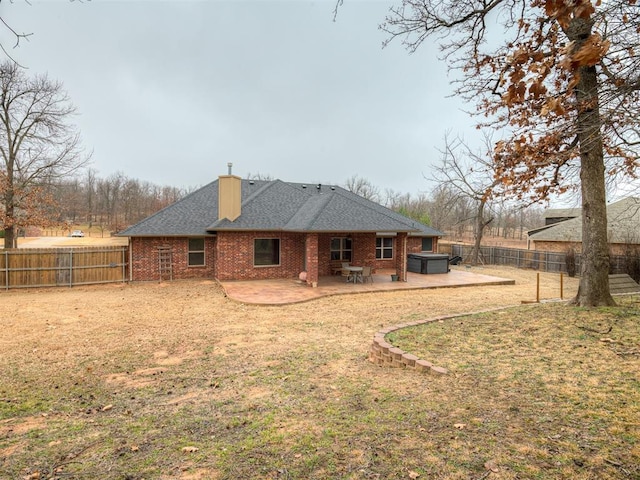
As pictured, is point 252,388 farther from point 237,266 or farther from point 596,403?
point 237,266

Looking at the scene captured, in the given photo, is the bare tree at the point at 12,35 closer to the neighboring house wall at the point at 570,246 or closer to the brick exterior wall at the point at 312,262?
the brick exterior wall at the point at 312,262

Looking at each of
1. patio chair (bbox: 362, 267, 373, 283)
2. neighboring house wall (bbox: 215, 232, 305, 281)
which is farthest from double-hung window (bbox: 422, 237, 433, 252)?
neighboring house wall (bbox: 215, 232, 305, 281)

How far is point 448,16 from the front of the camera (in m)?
6.55

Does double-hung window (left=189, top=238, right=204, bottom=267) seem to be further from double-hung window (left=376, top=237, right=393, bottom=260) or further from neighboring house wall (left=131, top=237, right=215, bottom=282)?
double-hung window (left=376, top=237, right=393, bottom=260)

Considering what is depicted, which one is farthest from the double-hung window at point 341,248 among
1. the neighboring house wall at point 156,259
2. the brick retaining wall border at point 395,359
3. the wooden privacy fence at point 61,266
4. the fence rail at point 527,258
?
the fence rail at point 527,258

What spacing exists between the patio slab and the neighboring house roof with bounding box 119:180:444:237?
232cm

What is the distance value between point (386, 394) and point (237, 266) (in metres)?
12.0

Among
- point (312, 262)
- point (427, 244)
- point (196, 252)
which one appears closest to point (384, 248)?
point (427, 244)

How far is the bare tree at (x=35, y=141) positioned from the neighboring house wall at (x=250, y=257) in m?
9.79

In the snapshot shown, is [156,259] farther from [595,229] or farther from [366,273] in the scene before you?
[595,229]

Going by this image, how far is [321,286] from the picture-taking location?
14047 millimetres

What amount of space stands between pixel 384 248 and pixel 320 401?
16.3m

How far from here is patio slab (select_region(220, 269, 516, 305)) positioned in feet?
38.8

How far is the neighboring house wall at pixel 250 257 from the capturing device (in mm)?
15156
